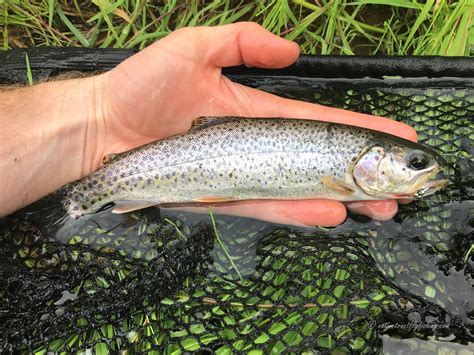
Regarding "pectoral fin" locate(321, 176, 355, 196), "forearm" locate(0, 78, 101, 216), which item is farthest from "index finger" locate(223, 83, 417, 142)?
"forearm" locate(0, 78, 101, 216)

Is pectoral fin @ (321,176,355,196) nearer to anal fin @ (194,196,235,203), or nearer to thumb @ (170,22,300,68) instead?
anal fin @ (194,196,235,203)

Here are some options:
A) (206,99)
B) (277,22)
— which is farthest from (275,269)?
(277,22)

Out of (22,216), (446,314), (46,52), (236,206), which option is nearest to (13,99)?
(46,52)

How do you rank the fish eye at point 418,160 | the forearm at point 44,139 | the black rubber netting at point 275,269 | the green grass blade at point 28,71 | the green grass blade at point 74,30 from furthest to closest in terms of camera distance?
the green grass blade at point 74,30
the green grass blade at point 28,71
the forearm at point 44,139
the fish eye at point 418,160
the black rubber netting at point 275,269

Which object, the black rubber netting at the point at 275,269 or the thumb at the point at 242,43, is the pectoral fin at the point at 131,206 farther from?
the thumb at the point at 242,43

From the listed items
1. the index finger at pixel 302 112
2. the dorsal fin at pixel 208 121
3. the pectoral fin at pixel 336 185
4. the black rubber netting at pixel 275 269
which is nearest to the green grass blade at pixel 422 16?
the black rubber netting at pixel 275 269

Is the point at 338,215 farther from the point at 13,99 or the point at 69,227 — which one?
the point at 13,99
